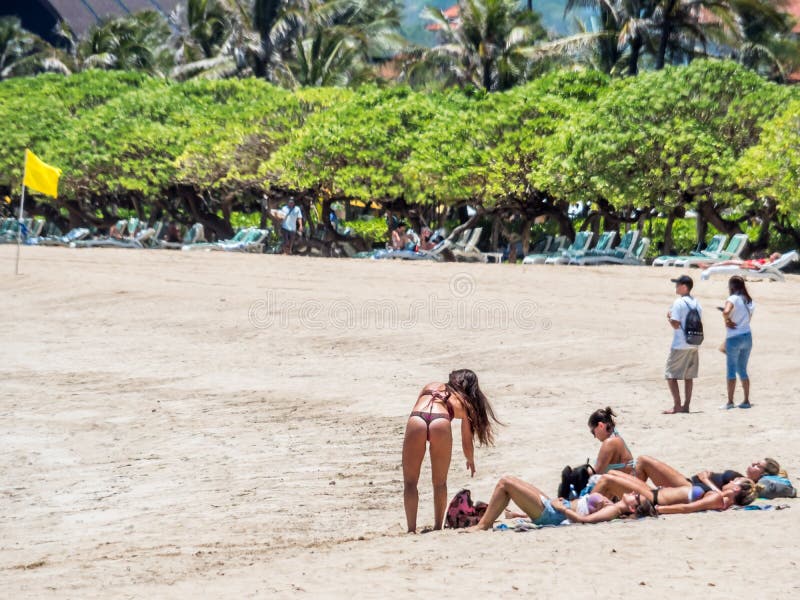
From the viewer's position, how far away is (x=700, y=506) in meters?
7.71

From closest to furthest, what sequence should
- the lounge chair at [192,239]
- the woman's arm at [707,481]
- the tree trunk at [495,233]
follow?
1. the woman's arm at [707,481]
2. the tree trunk at [495,233]
3. the lounge chair at [192,239]

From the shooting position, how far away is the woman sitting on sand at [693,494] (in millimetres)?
7719

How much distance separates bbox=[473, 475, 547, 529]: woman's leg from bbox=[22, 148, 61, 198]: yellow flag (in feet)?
69.2

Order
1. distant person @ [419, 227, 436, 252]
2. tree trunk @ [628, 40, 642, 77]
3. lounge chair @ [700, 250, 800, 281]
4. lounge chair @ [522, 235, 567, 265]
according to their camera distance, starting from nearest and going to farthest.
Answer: lounge chair @ [700, 250, 800, 281] < lounge chair @ [522, 235, 567, 265] < distant person @ [419, 227, 436, 252] < tree trunk @ [628, 40, 642, 77]

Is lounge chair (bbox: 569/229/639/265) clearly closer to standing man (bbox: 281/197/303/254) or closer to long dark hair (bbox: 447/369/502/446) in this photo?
standing man (bbox: 281/197/303/254)

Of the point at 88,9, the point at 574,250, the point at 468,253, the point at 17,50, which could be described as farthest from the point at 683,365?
the point at 88,9

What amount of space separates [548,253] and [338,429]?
1965cm

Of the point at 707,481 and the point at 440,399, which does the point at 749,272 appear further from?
the point at 440,399

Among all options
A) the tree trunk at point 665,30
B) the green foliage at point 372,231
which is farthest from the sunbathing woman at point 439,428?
the tree trunk at point 665,30

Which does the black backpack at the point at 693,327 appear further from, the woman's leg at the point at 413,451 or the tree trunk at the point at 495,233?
the tree trunk at the point at 495,233

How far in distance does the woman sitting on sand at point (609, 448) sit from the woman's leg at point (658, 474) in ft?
0.21

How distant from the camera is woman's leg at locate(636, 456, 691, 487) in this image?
26.6 feet

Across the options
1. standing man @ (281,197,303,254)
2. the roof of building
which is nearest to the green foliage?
standing man @ (281,197,303,254)

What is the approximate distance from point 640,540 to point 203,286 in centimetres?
1709
